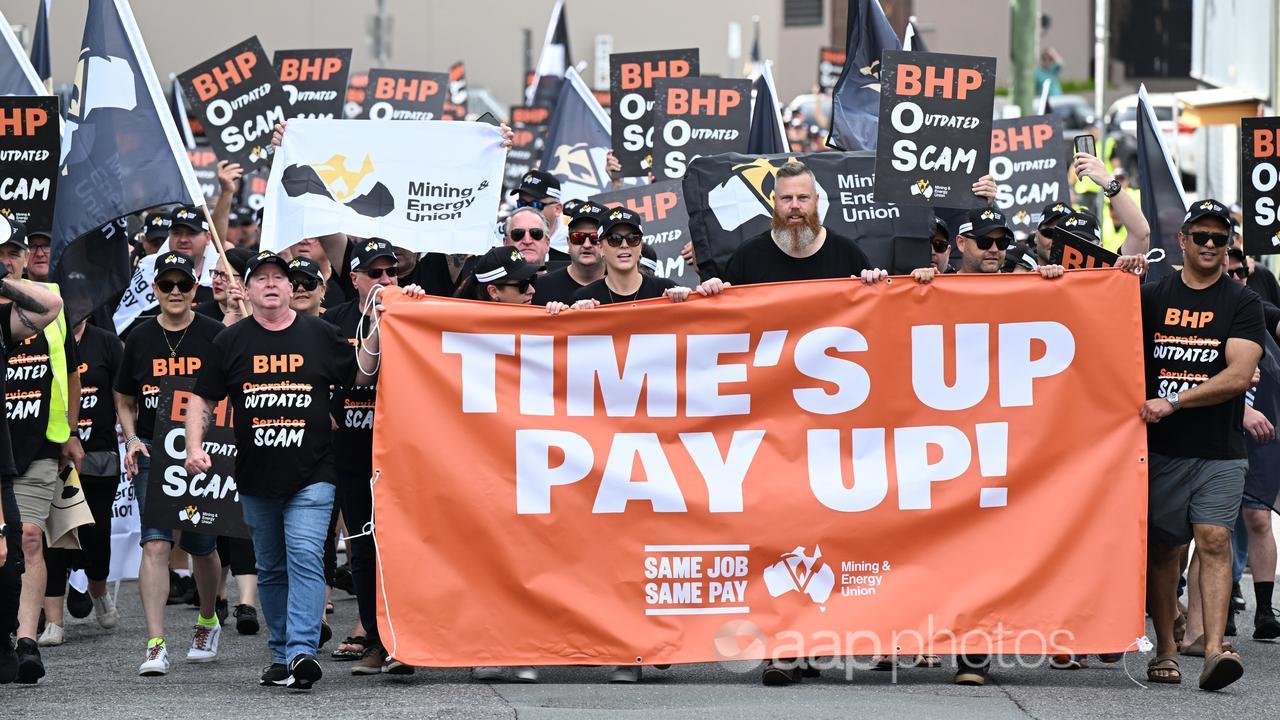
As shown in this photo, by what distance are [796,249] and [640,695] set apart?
7.31ft

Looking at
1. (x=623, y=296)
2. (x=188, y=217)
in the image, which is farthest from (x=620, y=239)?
(x=188, y=217)

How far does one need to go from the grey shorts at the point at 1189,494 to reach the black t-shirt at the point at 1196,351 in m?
0.05

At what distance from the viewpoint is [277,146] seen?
11734 millimetres

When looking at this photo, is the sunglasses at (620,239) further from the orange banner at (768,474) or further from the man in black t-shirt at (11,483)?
the man in black t-shirt at (11,483)

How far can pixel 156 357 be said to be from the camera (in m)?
10.1

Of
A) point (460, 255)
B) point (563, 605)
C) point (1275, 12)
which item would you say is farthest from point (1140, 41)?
point (563, 605)

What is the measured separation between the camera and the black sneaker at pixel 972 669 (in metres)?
8.49

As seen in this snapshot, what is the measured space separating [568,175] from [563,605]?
8.20m

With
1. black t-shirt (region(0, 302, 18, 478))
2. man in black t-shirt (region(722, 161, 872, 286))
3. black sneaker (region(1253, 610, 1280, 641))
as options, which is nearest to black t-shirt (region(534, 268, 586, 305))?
man in black t-shirt (region(722, 161, 872, 286))

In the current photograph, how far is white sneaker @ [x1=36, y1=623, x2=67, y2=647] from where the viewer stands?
10.2 meters

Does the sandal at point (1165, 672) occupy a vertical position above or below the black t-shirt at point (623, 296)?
below

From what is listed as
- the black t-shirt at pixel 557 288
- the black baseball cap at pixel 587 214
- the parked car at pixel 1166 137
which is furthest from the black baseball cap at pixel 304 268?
the parked car at pixel 1166 137

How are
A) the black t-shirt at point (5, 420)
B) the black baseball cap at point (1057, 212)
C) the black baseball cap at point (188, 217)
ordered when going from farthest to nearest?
the black baseball cap at point (188, 217), the black baseball cap at point (1057, 212), the black t-shirt at point (5, 420)

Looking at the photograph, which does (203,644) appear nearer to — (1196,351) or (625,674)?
(625,674)
